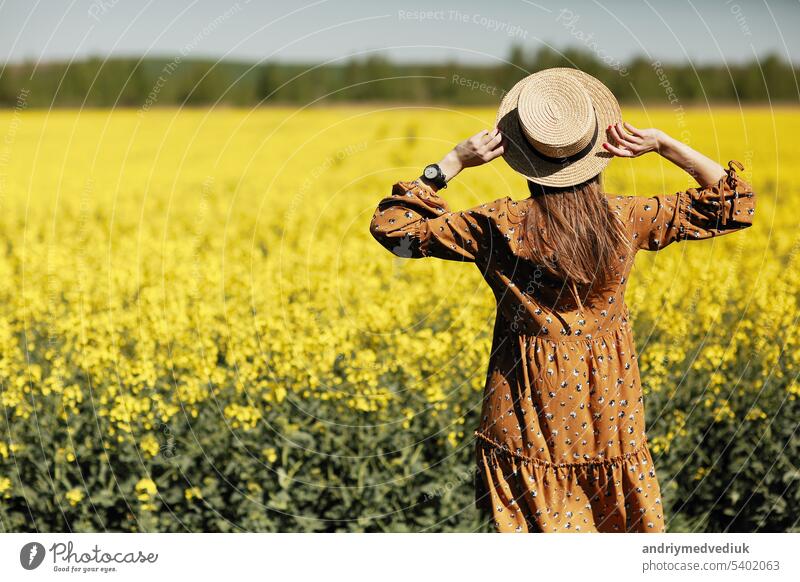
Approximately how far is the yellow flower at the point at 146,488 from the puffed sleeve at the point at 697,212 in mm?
2638

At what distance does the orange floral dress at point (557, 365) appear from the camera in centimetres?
286

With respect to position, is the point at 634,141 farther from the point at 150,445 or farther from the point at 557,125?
the point at 150,445

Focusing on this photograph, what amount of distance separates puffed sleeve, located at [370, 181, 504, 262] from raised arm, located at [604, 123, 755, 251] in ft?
1.52

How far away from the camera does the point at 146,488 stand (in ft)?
14.1

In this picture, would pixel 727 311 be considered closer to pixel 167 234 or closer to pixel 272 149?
pixel 167 234

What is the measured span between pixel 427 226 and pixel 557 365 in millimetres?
663

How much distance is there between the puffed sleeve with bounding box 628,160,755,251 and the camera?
9.31 ft

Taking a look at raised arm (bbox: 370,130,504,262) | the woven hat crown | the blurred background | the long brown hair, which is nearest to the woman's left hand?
raised arm (bbox: 370,130,504,262)

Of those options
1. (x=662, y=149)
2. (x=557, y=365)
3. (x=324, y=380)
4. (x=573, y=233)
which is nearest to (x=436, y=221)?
(x=573, y=233)

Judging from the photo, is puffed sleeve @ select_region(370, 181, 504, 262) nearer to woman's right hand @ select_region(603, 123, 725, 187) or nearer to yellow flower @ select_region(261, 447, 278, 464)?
woman's right hand @ select_region(603, 123, 725, 187)

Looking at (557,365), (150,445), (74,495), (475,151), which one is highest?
(475,151)
